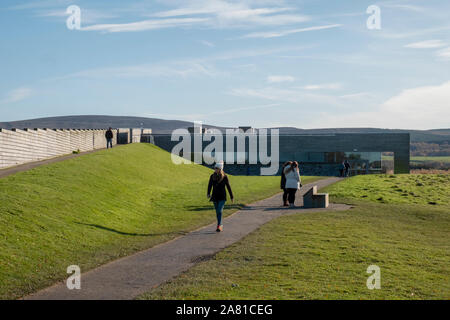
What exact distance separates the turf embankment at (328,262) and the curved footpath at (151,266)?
429mm

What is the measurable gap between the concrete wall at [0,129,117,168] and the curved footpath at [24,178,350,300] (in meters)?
14.5

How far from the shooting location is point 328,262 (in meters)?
10.5

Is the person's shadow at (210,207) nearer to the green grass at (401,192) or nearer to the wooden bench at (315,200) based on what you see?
the wooden bench at (315,200)

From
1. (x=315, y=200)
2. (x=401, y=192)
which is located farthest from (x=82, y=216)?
(x=401, y=192)

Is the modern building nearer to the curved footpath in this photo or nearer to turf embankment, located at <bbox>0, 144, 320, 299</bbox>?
turf embankment, located at <bbox>0, 144, 320, 299</bbox>

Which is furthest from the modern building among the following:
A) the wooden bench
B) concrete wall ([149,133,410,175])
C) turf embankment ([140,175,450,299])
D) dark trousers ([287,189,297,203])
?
turf embankment ([140,175,450,299])

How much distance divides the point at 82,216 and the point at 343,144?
158 ft

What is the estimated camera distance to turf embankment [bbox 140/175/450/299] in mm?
8266

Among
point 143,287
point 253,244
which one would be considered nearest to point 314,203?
point 253,244

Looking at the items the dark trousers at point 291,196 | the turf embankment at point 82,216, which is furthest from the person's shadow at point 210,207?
the dark trousers at point 291,196

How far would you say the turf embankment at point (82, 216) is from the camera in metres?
10.5

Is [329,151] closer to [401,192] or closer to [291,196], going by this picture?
[401,192]

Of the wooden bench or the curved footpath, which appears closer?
the curved footpath
